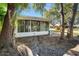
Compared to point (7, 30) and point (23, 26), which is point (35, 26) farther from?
point (7, 30)

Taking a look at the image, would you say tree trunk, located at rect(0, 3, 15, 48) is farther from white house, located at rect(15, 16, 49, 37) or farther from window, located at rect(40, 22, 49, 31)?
window, located at rect(40, 22, 49, 31)

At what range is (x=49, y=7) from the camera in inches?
166

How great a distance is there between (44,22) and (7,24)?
51cm

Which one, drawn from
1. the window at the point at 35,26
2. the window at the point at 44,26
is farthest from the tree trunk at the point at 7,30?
the window at the point at 44,26

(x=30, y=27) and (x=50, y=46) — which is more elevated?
(x=30, y=27)

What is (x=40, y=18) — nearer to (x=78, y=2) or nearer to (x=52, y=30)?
(x=52, y=30)

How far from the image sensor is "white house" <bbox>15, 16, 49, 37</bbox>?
422 centimetres

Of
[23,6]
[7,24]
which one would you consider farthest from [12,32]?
[23,6]

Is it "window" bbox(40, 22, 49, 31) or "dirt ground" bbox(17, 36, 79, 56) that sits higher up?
"window" bbox(40, 22, 49, 31)

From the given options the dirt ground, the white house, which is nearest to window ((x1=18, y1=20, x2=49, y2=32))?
the white house

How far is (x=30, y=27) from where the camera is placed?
4.25m

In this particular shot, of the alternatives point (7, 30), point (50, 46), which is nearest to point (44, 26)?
point (50, 46)

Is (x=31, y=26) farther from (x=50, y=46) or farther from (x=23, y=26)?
(x=50, y=46)

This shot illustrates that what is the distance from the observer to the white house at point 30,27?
13.8 feet
